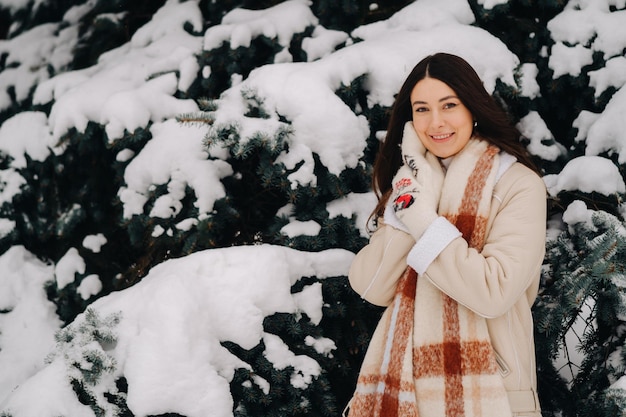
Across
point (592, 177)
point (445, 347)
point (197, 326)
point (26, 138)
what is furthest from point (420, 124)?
point (26, 138)

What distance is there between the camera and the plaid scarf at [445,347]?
182cm

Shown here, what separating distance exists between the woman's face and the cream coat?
0.22m

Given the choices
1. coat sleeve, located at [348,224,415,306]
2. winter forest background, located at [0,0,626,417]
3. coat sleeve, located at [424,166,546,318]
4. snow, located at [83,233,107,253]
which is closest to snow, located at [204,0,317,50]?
winter forest background, located at [0,0,626,417]

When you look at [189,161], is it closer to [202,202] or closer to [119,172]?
[202,202]

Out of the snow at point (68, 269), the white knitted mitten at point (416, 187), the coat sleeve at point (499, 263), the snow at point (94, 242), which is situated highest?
the white knitted mitten at point (416, 187)

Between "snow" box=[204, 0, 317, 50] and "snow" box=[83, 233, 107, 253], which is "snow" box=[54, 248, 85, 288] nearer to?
"snow" box=[83, 233, 107, 253]

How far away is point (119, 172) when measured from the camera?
301cm

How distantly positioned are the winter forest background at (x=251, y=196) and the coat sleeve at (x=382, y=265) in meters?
0.39

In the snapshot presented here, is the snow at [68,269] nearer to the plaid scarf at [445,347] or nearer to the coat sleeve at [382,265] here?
the coat sleeve at [382,265]

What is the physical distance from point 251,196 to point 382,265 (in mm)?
1150

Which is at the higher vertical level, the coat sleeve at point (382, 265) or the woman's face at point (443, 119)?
the woman's face at point (443, 119)

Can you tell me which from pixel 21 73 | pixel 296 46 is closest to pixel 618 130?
pixel 296 46

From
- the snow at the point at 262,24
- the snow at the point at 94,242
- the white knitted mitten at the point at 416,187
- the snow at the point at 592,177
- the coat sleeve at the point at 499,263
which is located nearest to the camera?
the coat sleeve at the point at 499,263

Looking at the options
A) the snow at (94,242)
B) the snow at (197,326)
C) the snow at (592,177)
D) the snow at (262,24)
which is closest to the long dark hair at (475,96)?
the snow at (592,177)
